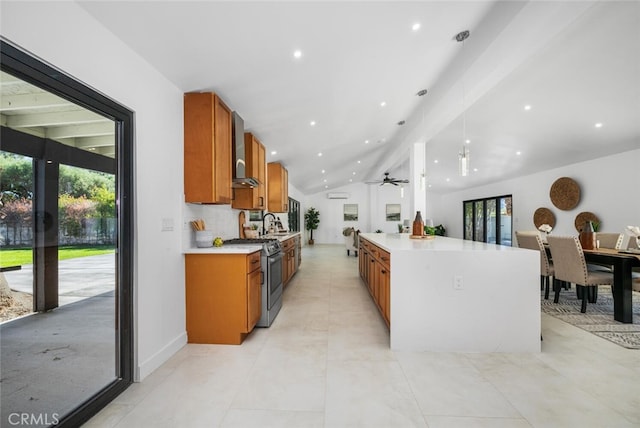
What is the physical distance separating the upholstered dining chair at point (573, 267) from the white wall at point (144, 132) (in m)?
4.47

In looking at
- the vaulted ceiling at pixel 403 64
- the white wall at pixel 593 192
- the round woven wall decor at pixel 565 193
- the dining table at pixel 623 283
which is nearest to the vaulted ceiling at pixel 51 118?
the vaulted ceiling at pixel 403 64

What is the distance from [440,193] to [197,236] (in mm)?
12031

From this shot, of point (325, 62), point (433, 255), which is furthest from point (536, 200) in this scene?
point (325, 62)

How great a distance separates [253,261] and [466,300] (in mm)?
2017

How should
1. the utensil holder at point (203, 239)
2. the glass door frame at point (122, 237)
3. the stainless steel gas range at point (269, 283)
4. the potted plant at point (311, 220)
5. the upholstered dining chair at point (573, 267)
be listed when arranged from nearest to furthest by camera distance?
the glass door frame at point (122, 237) < the utensil holder at point (203, 239) < the stainless steel gas range at point (269, 283) < the upholstered dining chair at point (573, 267) < the potted plant at point (311, 220)

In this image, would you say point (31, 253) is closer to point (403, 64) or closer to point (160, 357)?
point (160, 357)

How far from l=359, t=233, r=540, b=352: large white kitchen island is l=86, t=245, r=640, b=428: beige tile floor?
4.0 inches

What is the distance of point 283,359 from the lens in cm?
233

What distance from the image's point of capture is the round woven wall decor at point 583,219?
569 cm

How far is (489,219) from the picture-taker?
32.0 ft

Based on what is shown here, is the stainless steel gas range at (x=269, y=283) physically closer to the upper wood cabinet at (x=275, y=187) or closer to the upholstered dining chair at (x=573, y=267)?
the upper wood cabinet at (x=275, y=187)

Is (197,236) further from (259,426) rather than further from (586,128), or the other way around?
(586,128)

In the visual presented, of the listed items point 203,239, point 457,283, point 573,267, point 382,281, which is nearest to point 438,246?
point 457,283

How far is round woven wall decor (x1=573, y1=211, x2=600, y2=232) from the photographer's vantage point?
18.7 feet
